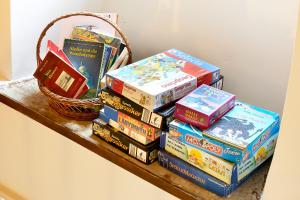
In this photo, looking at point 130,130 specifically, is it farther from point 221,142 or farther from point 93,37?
point 93,37

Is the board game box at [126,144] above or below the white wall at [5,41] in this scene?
below

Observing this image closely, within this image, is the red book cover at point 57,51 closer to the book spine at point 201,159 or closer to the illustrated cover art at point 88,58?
the illustrated cover art at point 88,58

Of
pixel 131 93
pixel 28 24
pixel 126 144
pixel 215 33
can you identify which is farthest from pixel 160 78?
pixel 28 24

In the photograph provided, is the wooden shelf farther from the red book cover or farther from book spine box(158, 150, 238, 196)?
the red book cover

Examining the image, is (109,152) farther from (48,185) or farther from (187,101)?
(48,185)

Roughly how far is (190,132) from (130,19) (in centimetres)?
72

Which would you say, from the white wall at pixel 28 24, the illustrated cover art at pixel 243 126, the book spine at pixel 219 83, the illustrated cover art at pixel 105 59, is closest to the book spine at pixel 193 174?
the illustrated cover art at pixel 243 126

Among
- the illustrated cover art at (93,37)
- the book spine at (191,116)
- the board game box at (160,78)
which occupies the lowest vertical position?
the book spine at (191,116)

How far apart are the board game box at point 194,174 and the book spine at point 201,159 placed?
0.01m

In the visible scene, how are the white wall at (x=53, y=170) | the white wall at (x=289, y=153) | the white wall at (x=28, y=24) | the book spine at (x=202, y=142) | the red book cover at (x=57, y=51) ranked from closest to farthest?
1. the white wall at (x=289, y=153)
2. the book spine at (x=202, y=142)
3. the white wall at (x=53, y=170)
4. the red book cover at (x=57, y=51)
5. the white wall at (x=28, y=24)

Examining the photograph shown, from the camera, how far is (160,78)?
131cm

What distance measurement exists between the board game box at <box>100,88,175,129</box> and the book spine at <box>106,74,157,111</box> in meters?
Answer: 0.01

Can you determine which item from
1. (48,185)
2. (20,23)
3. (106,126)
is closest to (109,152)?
(106,126)

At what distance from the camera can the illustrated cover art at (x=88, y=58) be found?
1.52 m
